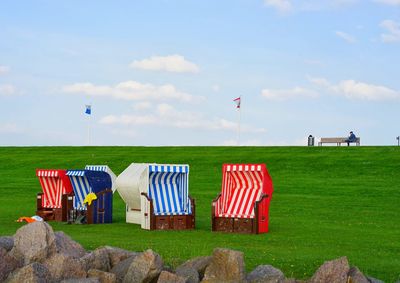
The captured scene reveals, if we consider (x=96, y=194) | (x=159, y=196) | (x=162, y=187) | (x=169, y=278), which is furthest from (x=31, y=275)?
(x=96, y=194)

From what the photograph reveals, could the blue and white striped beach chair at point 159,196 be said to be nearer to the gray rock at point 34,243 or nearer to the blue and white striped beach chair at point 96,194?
the blue and white striped beach chair at point 96,194

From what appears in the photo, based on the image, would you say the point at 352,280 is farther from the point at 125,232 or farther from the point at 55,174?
the point at 55,174

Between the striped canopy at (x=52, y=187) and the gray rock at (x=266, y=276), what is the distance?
48.1ft

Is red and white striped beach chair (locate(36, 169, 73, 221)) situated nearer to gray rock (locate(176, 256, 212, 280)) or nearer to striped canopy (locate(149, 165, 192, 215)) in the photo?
striped canopy (locate(149, 165, 192, 215))

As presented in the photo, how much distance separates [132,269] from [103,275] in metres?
0.46

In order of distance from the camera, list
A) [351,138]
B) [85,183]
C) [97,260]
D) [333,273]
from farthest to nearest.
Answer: [351,138] → [85,183] → [97,260] → [333,273]

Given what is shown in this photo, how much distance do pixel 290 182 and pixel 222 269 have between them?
27045mm

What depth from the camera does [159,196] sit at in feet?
70.5

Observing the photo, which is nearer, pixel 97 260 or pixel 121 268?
pixel 121 268

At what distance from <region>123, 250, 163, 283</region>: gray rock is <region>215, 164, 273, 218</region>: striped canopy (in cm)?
899

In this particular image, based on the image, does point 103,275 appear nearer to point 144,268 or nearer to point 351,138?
point 144,268

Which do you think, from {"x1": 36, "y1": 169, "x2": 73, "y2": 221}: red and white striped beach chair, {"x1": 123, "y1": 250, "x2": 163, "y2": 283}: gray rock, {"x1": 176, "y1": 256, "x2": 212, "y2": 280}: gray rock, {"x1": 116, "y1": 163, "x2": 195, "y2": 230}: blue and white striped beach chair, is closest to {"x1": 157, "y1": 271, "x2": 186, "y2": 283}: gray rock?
{"x1": 123, "y1": 250, "x2": 163, "y2": 283}: gray rock

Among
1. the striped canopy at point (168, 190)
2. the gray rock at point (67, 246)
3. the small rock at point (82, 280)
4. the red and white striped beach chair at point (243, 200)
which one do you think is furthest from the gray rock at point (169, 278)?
the striped canopy at point (168, 190)

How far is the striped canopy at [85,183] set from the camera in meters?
23.3
